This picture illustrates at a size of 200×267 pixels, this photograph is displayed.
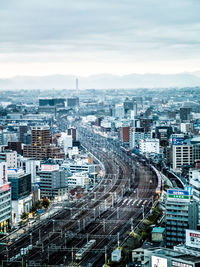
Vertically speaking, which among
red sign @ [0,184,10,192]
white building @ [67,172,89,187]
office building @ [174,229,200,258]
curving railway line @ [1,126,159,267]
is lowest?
curving railway line @ [1,126,159,267]

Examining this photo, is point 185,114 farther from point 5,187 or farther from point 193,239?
point 193,239

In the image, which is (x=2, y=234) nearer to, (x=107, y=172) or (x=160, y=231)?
(x=160, y=231)

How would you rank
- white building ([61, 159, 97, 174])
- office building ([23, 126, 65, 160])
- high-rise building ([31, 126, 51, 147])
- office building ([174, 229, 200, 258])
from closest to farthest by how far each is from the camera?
1. office building ([174, 229, 200, 258])
2. white building ([61, 159, 97, 174])
3. office building ([23, 126, 65, 160])
4. high-rise building ([31, 126, 51, 147])

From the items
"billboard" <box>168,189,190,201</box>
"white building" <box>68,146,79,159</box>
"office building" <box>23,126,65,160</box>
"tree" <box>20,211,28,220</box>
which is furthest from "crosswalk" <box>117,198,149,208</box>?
"white building" <box>68,146,79,159</box>

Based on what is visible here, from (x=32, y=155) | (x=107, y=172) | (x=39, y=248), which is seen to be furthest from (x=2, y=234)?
(x=32, y=155)

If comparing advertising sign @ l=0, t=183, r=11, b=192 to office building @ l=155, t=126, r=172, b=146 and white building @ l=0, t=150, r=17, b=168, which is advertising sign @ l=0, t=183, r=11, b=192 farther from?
office building @ l=155, t=126, r=172, b=146

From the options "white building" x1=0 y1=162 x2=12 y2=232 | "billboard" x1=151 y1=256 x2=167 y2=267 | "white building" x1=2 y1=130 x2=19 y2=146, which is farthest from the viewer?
"white building" x1=2 y1=130 x2=19 y2=146

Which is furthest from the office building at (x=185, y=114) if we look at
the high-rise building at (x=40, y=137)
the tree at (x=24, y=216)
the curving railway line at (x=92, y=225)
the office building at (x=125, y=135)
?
the tree at (x=24, y=216)
